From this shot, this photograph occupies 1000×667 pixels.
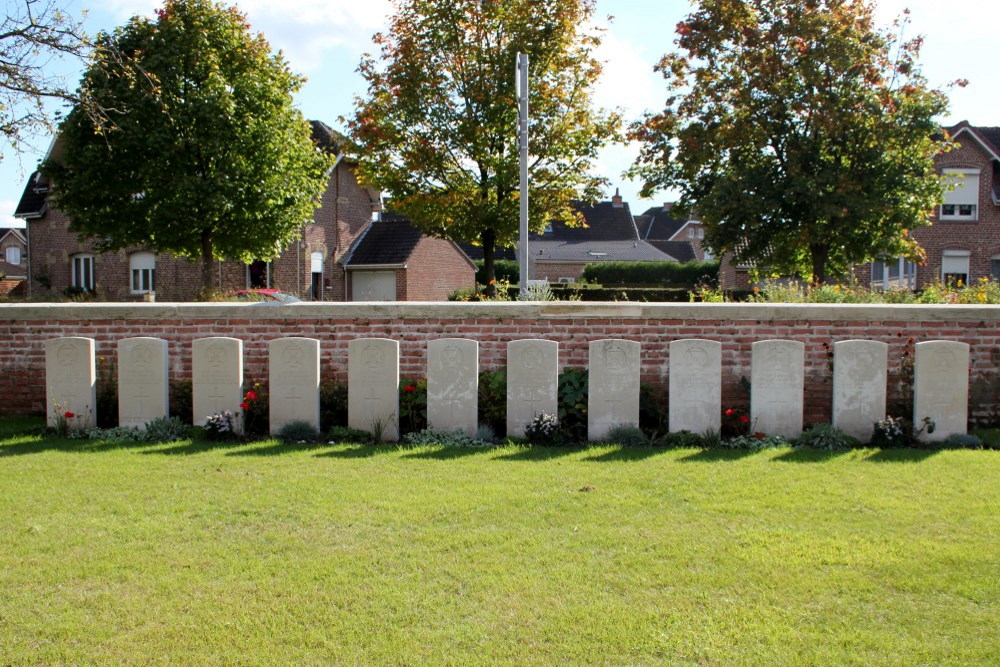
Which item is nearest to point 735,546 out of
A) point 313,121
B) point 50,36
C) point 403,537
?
point 403,537

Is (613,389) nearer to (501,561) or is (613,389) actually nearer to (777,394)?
(777,394)

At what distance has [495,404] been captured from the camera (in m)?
8.85

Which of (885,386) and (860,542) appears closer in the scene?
(860,542)

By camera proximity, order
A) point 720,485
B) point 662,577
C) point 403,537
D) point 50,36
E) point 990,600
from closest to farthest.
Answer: point 990,600 < point 662,577 < point 403,537 < point 720,485 < point 50,36

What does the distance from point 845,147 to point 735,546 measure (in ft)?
54.5

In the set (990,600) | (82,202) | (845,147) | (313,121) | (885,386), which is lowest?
(990,600)

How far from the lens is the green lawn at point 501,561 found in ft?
12.1

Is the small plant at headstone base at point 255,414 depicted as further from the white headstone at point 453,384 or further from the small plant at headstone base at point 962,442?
the small plant at headstone base at point 962,442

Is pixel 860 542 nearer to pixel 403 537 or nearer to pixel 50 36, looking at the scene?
pixel 403 537

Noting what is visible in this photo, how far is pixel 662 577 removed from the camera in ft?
14.6

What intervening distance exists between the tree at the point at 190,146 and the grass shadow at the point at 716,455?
47.9 ft

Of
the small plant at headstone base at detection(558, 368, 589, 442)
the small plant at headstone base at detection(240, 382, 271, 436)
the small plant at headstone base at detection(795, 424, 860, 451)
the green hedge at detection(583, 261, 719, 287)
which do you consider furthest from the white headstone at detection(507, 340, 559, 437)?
the green hedge at detection(583, 261, 719, 287)

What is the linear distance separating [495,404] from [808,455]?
3.13 m

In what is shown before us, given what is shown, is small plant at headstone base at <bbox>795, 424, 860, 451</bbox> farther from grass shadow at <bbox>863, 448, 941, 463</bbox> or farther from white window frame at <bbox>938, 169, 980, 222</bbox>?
white window frame at <bbox>938, 169, 980, 222</bbox>
